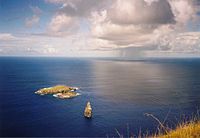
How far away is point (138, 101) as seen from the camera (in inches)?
1294

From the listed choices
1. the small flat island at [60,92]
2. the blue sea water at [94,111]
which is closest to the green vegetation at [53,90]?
the small flat island at [60,92]

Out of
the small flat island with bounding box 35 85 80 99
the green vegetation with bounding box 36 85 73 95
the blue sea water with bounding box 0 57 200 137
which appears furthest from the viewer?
the green vegetation with bounding box 36 85 73 95

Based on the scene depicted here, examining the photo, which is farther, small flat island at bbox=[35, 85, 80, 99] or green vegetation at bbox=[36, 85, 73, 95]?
green vegetation at bbox=[36, 85, 73, 95]

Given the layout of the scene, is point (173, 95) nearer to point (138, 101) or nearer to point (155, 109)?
point (138, 101)

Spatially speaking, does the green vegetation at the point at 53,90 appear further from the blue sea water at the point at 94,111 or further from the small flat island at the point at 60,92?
the blue sea water at the point at 94,111

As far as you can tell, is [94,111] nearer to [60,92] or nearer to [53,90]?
[60,92]

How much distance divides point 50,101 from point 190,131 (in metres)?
32.0

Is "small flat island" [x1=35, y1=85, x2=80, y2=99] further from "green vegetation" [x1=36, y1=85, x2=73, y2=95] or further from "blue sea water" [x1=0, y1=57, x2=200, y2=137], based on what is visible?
"blue sea water" [x1=0, y1=57, x2=200, y2=137]

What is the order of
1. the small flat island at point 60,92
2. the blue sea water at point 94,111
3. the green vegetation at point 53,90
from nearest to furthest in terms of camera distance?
the blue sea water at point 94,111 < the small flat island at point 60,92 < the green vegetation at point 53,90

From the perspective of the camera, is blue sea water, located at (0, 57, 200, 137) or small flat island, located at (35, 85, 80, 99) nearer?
blue sea water, located at (0, 57, 200, 137)

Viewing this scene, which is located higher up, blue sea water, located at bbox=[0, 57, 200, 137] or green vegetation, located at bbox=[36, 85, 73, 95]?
green vegetation, located at bbox=[36, 85, 73, 95]

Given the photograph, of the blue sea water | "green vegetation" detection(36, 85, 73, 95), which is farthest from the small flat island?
the blue sea water

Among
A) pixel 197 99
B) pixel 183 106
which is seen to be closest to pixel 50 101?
pixel 183 106

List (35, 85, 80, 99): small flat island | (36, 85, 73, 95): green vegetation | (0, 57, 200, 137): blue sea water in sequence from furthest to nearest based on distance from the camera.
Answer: (36, 85, 73, 95): green vegetation → (35, 85, 80, 99): small flat island → (0, 57, 200, 137): blue sea water
